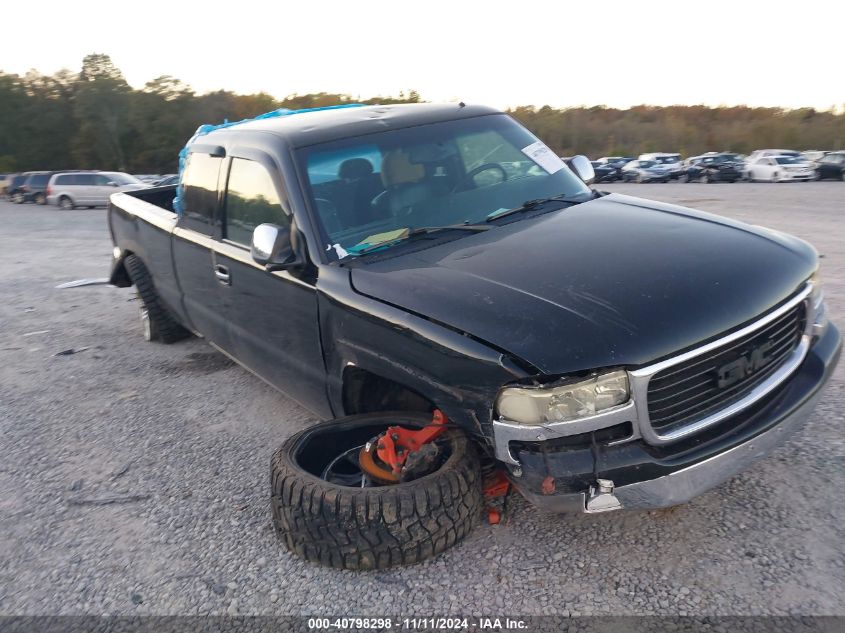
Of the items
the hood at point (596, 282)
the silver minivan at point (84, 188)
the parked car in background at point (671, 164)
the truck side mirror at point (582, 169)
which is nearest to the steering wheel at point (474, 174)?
the hood at point (596, 282)

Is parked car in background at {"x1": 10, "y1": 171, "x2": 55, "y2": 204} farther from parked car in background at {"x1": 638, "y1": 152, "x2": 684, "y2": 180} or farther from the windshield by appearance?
the windshield

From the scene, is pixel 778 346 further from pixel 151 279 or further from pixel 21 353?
pixel 21 353

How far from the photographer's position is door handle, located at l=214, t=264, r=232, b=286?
432cm

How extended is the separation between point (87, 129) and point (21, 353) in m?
55.7

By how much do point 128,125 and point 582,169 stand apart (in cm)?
5796

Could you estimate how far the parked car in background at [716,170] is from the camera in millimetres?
30922

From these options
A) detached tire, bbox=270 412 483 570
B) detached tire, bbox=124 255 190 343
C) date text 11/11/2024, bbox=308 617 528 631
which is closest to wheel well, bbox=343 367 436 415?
detached tire, bbox=270 412 483 570

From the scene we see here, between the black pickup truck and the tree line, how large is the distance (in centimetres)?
4762

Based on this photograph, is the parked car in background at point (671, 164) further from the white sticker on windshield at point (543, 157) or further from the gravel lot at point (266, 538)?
the white sticker on windshield at point (543, 157)

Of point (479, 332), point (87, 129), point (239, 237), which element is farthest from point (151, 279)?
point (87, 129)

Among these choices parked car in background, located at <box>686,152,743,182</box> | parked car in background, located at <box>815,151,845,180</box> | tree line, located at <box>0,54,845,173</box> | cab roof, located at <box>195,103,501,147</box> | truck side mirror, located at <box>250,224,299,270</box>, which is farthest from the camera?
tree line, located at <box>0,54,845,173</box>

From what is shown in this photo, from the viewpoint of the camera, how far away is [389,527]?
280 cm

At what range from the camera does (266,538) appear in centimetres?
329

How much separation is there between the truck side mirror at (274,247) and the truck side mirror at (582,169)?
75.7 inches
